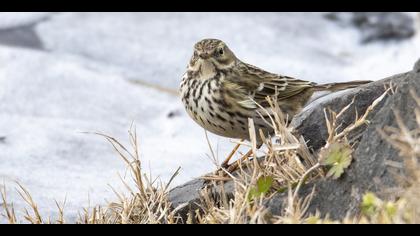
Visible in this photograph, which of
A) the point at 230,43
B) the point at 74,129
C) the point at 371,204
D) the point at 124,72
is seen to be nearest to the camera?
the point at 371,204

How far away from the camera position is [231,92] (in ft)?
20.8

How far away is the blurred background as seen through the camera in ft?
24.6

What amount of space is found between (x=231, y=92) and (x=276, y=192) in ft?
5.07

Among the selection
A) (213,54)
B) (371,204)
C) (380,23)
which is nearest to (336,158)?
(371,204)

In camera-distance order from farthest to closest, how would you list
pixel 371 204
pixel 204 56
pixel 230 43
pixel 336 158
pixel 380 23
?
1. pixel 380 23
2. pixel 230 43
3. pixel 204 56
4. pixel 336 158
5. pixel 371 204

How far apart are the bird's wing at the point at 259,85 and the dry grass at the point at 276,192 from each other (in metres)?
0.73

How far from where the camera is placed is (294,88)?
6.73 m

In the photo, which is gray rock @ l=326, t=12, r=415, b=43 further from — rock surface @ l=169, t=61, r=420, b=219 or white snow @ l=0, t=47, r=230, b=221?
rock surface @ l=169, t=61, r=420, b=219

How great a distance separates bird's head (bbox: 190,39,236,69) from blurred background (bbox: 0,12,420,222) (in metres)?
1.13

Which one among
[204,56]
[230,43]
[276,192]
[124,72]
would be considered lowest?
[276,192]

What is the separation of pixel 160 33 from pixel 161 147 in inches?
114

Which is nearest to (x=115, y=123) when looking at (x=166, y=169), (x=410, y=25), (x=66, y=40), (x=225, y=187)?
(x=166, y=169)

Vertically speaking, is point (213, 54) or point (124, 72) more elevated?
point (213, 54)

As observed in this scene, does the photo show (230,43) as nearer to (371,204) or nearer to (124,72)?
(124,72)
